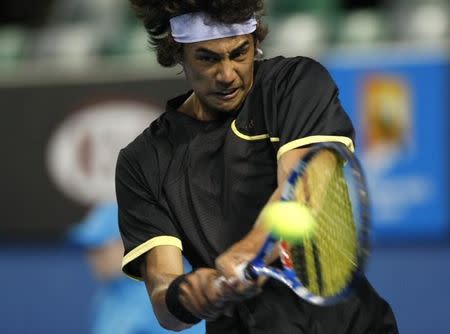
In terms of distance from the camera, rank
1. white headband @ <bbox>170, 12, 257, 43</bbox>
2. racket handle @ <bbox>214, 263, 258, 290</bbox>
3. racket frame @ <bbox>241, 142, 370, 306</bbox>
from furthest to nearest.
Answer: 1. white headband @ <bbox>170, 12, 257, 43</bbox>
2. racket handle @ <bbox>214, 263, 258, 290</bbox>
3. racket frame @ <bbox>241, 142, 370, 306</bbox>

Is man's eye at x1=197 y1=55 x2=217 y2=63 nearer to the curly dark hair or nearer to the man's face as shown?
the man's face

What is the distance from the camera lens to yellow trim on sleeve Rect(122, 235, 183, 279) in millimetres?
3777

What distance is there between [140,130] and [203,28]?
458 centimetres

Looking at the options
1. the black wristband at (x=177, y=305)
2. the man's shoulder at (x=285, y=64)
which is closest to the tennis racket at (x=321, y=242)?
the black wristband at (x=177, y=305)

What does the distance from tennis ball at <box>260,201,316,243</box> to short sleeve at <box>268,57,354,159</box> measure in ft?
1.09

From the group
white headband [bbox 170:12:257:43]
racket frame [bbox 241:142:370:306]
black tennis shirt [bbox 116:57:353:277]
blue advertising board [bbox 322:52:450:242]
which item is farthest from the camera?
blue advertising board [bbox 322:52:450:242]

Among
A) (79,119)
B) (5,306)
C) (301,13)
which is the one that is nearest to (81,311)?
(5,306)

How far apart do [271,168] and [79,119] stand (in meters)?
5.03

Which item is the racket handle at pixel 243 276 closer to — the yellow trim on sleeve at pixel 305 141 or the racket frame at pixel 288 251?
the racket frame at pixel 288 251

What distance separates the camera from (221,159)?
3.71m

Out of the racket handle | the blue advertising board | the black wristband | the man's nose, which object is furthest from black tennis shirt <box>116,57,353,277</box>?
the blue advertising board

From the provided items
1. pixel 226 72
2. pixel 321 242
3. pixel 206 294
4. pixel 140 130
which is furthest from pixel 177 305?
pixel 140 130

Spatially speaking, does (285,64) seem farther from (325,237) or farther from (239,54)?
(325,237)

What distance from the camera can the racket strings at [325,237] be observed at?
325 cm
